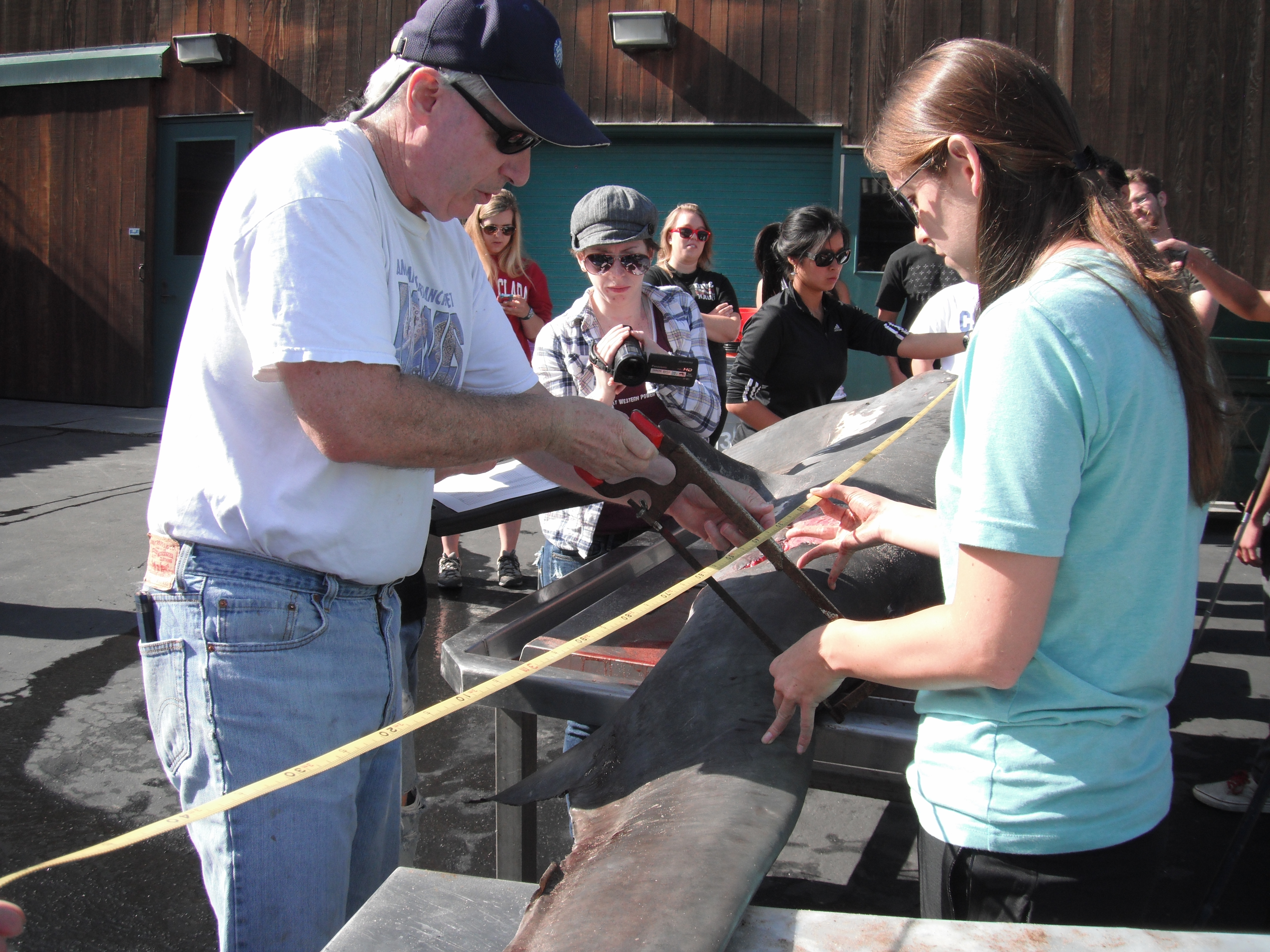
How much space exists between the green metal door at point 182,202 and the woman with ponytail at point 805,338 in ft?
27.4

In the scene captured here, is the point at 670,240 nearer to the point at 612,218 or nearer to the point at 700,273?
the point at 700,273

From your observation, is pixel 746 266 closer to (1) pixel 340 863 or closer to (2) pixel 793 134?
(2) pixel 793 134

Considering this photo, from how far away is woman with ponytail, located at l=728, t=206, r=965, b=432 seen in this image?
4.02 m

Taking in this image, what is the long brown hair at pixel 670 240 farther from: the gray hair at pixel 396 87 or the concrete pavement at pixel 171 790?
the gray hair at pixel 396 87

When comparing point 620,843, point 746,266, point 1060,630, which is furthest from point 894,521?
point 746,266

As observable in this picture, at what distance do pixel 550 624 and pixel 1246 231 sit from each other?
28.3 feet

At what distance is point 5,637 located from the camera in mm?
4500

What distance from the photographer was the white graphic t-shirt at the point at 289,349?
1.41 metres

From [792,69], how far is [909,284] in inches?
158

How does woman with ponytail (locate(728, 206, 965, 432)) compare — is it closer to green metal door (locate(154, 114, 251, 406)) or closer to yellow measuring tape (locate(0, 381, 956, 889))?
yellow measuring tape (locate(0, 381, 956, 889))

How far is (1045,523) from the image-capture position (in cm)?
110

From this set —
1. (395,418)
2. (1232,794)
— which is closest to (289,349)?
(395,418)

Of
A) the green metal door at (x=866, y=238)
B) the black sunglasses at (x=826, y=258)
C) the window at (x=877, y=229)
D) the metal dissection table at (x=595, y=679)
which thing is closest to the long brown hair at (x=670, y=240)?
the black sunglasses at (x=826, y=258)

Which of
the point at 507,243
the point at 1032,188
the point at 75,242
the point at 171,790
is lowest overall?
the point at 171,790
